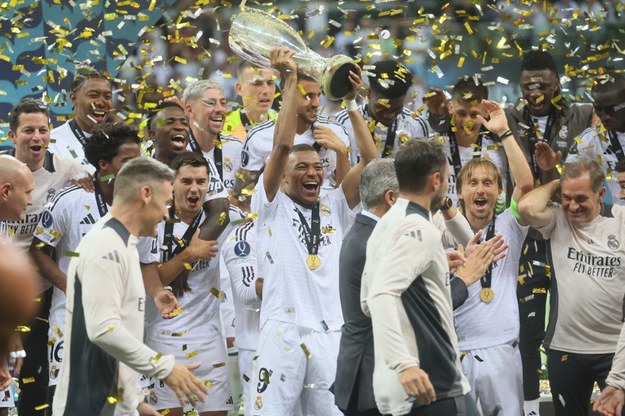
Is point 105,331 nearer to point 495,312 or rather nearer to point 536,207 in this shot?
point 495,312

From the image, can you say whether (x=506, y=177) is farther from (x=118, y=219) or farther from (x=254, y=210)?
(x=118, y=219)

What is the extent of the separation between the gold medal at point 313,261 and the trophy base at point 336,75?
957 mm

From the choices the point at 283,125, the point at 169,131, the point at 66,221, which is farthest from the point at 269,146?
the point at 66,221

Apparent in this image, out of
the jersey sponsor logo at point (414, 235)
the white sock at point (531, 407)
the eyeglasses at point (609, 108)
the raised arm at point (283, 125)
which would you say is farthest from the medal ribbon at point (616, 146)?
the jersey sponsor logo at point (414, 235)

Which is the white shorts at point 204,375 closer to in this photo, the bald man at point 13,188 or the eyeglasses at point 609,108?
the bald man at point 13,188

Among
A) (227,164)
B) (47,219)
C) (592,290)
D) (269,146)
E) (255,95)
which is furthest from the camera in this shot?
(255,95)

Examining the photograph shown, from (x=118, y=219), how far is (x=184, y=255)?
1.83 metres

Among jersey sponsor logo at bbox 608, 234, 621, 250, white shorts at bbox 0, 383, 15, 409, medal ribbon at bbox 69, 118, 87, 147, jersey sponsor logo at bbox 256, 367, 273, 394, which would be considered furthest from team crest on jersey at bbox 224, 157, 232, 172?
jersey sponsor logo at bbox 608, 234, 621, 250

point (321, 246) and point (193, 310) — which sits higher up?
point (321, 246)

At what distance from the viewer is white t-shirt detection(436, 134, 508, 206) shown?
7539mm

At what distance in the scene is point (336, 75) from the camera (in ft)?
21.2

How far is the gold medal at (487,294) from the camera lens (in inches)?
268

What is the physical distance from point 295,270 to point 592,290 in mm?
1769

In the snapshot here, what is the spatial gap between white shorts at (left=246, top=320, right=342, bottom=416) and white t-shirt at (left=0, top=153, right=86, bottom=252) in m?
1.68
